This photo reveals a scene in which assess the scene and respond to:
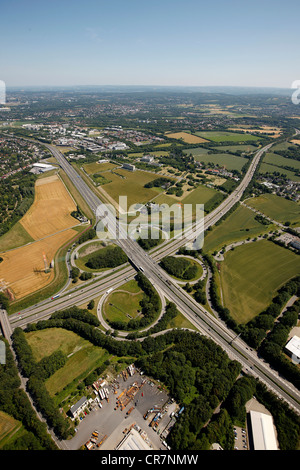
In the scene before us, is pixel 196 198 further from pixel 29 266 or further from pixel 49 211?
pixel 29 266

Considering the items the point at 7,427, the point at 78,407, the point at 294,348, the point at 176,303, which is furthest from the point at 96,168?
the point at 294,348

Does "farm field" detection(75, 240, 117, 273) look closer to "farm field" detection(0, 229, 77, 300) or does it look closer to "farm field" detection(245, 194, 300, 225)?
"farm field" detection(0, 229, 77, 300)

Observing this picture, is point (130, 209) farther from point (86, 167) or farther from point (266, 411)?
point (266, 411)

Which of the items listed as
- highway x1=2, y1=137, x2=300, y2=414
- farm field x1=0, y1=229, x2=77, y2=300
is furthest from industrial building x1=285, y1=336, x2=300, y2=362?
farm field x1=0, y1=229, x2=77, y2=300

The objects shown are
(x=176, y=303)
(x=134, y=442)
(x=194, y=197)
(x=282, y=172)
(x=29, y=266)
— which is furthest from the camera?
(x=282, y=172)

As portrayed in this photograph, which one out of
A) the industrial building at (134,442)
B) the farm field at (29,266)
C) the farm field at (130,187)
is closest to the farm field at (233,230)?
the farm field at (130,187)
